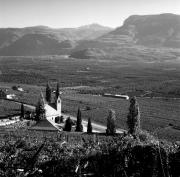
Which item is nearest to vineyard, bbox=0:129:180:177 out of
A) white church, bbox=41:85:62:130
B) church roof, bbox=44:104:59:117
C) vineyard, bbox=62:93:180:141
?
vineyard, bbox=62:93:180:141

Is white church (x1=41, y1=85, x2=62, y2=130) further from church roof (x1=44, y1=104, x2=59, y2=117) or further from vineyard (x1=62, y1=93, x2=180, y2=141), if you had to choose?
vineyard (x1=62, y1=93, x2=180, y2=141)

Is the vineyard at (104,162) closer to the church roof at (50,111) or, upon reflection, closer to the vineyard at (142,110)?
the vineyard at (142,110)

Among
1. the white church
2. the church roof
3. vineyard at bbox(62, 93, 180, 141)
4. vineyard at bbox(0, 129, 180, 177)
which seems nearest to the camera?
vineyard at bbox(0, 129, 180, 177)

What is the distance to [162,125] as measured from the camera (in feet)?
182

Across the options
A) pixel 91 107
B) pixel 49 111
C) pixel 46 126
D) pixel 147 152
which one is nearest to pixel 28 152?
pixel 147 152

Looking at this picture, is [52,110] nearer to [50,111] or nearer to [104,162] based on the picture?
[50,111]

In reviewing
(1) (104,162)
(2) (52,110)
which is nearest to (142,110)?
(2) (52,110)

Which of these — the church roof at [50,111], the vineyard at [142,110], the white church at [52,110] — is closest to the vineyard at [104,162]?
the vineyard at [142,110]

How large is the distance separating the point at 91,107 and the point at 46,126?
2888 centimetres

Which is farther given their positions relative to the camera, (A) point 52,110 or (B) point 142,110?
(B) point 142,110

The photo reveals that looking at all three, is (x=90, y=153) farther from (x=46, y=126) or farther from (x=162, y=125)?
(x=162, y=125)

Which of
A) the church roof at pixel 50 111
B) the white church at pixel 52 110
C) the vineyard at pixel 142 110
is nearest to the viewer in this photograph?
the white church at pixel 52 110

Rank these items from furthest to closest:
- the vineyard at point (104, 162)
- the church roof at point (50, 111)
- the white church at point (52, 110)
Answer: the church roof at point (50, 111) < the white church at point (52, 110) < the vineyard at point (104, 162)

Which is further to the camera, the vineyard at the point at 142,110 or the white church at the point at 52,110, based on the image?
the vineyard at the point at 142,110
